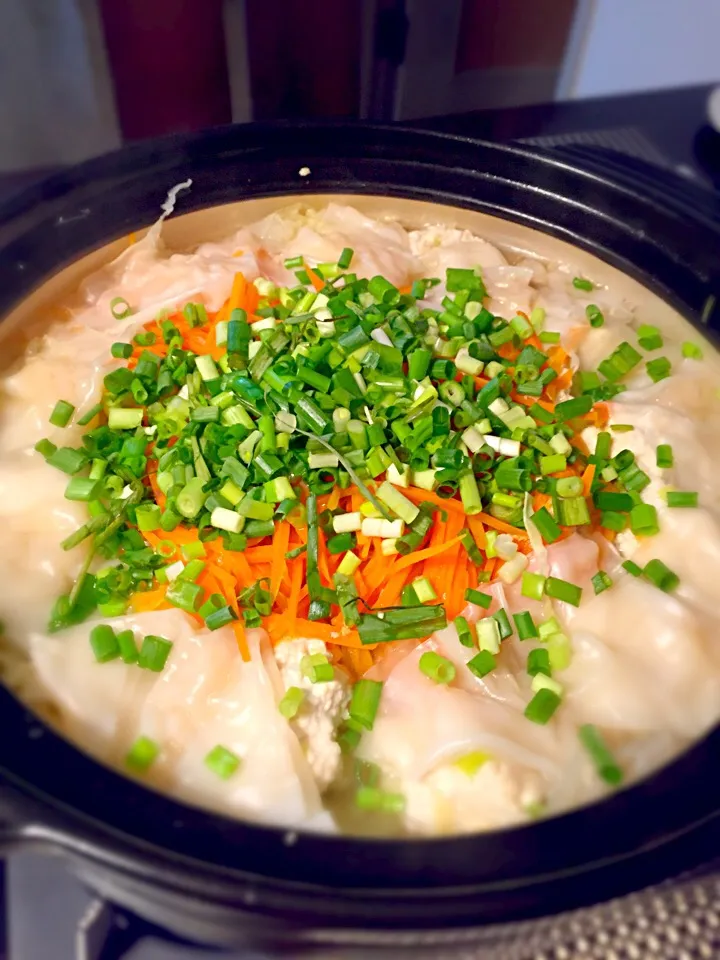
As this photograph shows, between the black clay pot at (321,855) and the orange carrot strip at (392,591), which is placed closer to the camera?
the black clay pot at (321,855)

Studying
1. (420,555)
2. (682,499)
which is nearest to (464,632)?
(420,555)

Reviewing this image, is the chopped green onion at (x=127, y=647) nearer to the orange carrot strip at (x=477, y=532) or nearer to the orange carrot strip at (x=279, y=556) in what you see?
the orange carrot strip at (x=279, y=556)

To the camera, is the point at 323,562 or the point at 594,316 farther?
the point at 594,316

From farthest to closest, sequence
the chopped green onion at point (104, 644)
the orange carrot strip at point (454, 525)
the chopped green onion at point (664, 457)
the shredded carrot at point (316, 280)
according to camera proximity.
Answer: the shredded carrot at point (316, 280)
the chopped green onion at point (664, 457)
the orange carrot strip at point (454, 525)
the chopped green onion at point (104, 644)

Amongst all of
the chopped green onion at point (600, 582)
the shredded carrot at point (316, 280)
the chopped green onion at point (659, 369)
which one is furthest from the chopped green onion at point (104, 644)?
the chopped green onion at point (659, 369)

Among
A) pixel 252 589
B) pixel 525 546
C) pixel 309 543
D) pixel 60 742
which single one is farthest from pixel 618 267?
pixel 60 742

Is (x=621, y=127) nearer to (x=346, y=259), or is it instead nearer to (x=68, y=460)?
(x=346, y=259)
